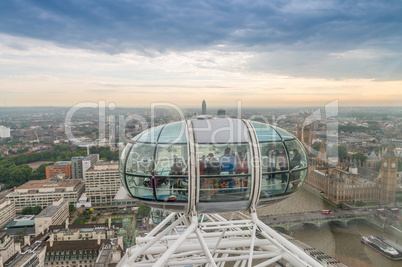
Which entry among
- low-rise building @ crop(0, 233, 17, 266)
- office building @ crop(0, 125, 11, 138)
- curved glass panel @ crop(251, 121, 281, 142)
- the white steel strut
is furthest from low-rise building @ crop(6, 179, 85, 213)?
office building @ crop(0, 125, 11, 138)

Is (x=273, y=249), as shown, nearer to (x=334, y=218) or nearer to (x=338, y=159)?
(x=334, y=218)

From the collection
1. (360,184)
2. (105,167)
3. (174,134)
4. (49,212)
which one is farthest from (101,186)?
(174,134)

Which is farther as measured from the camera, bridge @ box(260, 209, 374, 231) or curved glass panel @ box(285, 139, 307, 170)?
bridge @ box(260, 209, 374, 231)

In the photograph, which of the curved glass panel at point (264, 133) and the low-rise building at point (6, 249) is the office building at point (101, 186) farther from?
the curved glass panel at point (264, 133)

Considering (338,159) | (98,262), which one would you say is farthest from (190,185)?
(338,159)

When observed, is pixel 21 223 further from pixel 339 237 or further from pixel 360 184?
pixel 360 184

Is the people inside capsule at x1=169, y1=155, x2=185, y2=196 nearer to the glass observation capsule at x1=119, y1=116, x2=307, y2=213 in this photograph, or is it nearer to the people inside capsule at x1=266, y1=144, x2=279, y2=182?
the glass observation capsule at x1=119, y1=116, x2=307, y2=213
